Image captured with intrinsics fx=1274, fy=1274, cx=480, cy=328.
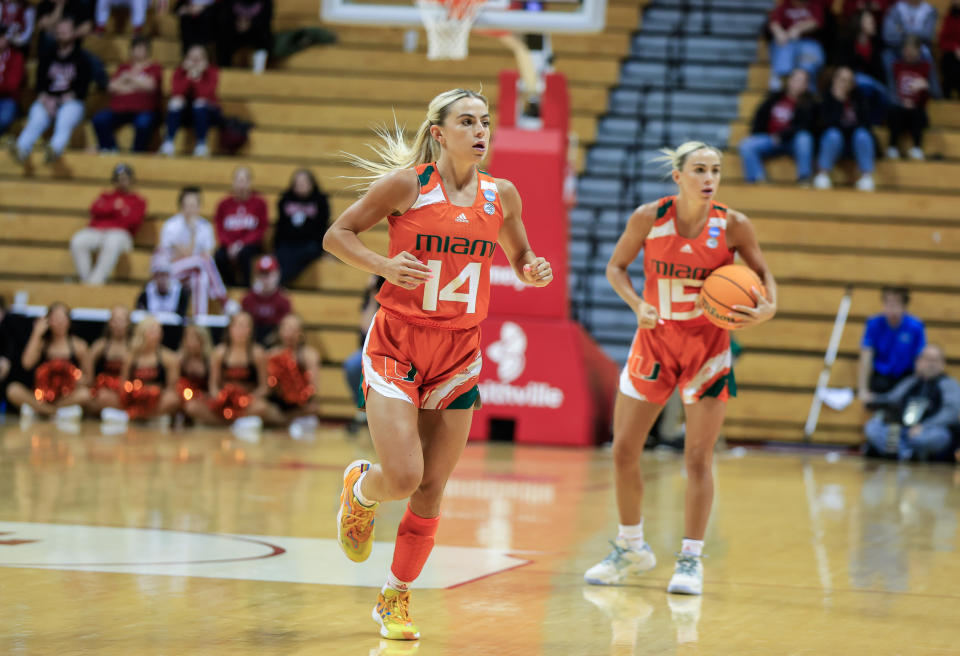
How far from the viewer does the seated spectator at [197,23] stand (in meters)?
16.1

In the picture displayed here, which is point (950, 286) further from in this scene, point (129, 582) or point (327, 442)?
point (129, 582)

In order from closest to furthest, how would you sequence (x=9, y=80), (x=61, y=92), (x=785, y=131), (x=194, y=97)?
(x=785, y=131)
(x=194, y=97)
(x=61, y=92)
(x=9, y=80)

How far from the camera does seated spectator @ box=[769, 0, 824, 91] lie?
15.0 meters

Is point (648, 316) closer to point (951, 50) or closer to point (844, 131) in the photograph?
point (844, 131)

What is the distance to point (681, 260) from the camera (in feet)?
18.4

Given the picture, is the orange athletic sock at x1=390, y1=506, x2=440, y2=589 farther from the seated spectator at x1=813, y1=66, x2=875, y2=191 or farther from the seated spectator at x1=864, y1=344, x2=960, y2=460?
the seated spectator at x1=813, y1=66, x2=875, y2=191

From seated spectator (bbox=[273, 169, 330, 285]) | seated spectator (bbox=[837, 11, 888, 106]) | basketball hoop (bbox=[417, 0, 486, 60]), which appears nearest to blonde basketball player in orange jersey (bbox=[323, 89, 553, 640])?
basketball hoop (bbox=[417, 0, 486, 60])

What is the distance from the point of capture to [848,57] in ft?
48.7

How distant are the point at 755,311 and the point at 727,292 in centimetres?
15

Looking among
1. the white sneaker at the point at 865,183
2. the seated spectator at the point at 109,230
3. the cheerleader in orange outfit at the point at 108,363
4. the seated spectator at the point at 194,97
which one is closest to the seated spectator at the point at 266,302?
the cheerleader in orange outfit at the point at 108,363

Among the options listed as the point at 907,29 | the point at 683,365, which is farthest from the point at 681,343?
the point at 907,29

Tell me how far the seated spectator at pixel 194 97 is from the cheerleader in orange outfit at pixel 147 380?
12.0 feet

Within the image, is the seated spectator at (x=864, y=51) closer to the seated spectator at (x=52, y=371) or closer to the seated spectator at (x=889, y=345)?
→ the seated spectator at (x=889, y=345)

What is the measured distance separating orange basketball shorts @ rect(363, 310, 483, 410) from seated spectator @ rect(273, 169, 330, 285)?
9.40 metres
